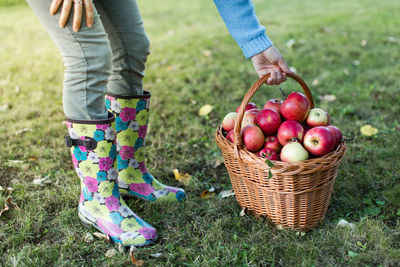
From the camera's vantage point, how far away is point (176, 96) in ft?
12.0

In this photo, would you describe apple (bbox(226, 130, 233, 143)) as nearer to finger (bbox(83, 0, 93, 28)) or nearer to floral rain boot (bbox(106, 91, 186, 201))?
floral rain boot (bbox(106, 91, 186, 201))

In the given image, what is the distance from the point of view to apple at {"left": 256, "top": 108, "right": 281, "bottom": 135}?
192 cm

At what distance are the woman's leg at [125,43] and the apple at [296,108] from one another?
785 mm

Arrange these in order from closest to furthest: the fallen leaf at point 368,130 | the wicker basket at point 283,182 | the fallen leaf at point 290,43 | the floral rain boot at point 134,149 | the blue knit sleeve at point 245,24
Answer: the wicker basket at point 283,182
the blue knit sleeve at point 245,24
the floral rain boot at point 134,149
the fallen leaf at point 368,130
the fallen leaf at point 290,43

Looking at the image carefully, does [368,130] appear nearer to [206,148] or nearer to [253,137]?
[206,148]

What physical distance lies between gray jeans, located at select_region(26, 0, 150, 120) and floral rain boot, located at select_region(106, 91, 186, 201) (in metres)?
0.08

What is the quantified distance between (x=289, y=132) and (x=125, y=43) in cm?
93

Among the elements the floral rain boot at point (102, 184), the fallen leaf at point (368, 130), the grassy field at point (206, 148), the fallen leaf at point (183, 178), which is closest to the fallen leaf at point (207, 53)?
the grassy field at point (206, 148)

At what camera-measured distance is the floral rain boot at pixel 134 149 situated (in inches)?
80.7

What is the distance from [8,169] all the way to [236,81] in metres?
2.30

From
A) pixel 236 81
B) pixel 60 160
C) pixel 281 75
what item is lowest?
pixel 236 81

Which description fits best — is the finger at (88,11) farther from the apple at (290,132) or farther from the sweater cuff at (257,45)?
the apple at (290,132)

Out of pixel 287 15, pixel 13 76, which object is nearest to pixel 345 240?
pixel 13 76

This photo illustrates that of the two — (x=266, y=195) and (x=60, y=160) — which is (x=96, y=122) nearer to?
(x=266, y=195)
